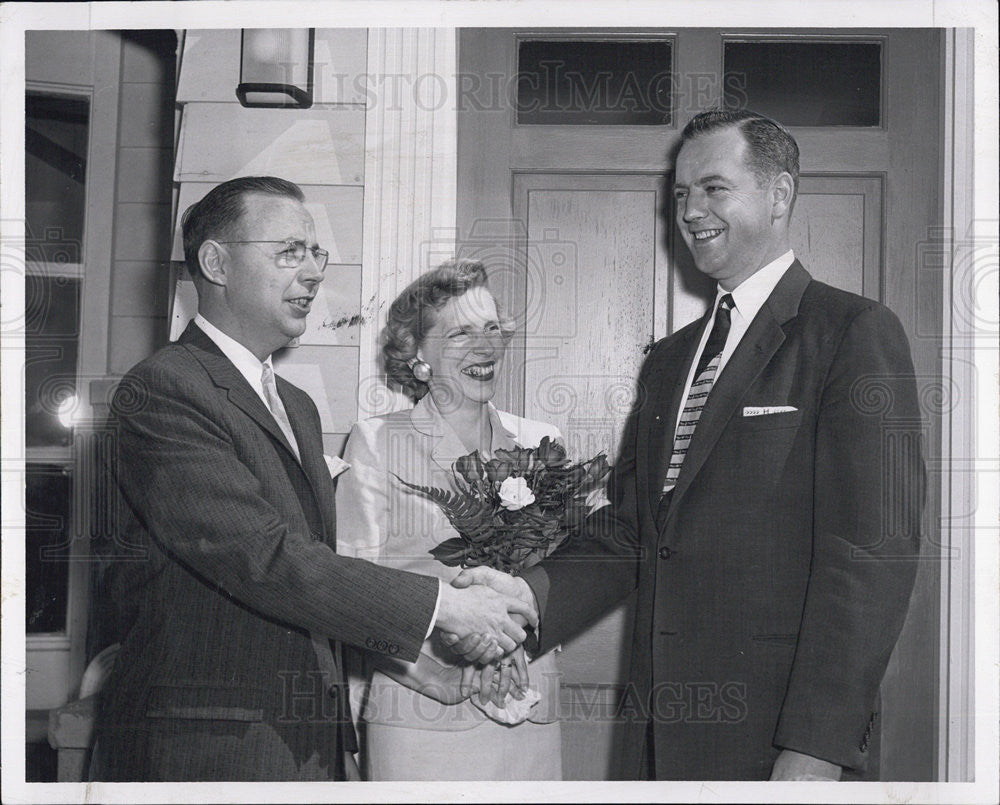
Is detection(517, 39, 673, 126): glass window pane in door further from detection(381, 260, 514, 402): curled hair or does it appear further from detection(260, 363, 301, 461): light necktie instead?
detection(260, 363, 301, 461): light necktie

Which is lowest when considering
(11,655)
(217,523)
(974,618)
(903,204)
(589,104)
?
(11,655)

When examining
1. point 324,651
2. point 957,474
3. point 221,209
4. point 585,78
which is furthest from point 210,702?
point 957,474

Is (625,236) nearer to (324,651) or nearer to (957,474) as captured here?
(957,474)

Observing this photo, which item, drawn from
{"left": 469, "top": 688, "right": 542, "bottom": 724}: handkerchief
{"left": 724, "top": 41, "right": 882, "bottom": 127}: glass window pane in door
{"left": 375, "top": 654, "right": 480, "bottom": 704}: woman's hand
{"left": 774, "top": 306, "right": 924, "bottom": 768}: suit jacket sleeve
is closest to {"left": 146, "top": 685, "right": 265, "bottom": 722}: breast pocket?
{"left": 375, "top": 654, "right": 480, "bottom": 704}: woman's hand

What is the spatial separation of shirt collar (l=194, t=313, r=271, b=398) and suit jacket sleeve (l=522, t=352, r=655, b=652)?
0.77 m

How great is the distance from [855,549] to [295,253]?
4.72 ft

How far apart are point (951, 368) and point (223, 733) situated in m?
1.89

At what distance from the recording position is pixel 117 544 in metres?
2.40

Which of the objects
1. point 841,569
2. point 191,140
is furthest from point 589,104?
point 841,569

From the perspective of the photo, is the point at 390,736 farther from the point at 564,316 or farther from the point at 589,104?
the point at 589,104

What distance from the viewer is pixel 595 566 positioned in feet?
7.88

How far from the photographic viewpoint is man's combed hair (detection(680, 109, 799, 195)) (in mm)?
2387

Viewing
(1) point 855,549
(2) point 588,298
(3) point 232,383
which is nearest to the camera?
(1) point 855,549

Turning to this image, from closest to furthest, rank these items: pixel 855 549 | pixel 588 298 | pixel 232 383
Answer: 1. pixel 855 549
2. pixel 232 383
3. pixel 588 298
